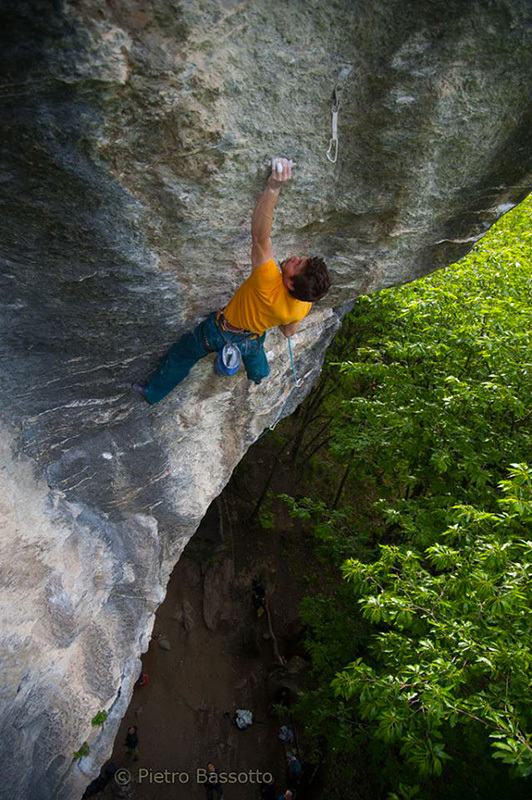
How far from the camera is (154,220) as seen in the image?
12.1ft

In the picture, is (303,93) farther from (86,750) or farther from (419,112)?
(86,750)

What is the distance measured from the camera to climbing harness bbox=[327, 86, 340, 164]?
11.8 ft

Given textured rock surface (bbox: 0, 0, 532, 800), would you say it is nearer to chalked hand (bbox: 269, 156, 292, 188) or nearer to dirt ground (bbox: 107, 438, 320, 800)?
chalked hand (bbox: 269, 156, 292, 188)

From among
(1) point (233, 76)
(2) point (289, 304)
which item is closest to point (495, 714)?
(2) point (289, 304)

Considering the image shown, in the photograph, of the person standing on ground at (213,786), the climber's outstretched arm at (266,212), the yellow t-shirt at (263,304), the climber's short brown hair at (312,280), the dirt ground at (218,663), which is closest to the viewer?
the climber's outstretched arm at (266,212)

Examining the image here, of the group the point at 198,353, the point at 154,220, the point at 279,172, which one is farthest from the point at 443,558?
the point at 154,220

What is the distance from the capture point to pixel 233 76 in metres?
3.17

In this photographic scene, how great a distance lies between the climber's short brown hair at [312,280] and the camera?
12.4 feet

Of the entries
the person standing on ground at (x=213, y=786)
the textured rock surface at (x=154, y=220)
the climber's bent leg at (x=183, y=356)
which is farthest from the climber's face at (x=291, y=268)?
the person standing on ground at (x=213, y=786)

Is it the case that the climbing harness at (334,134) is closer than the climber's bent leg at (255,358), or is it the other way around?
the climbing harness at (334,134)

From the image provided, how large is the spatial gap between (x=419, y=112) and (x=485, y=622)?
456 centimetres

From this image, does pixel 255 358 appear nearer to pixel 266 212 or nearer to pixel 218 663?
pixel 266 212

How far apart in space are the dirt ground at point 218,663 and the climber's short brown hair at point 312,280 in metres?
9.80

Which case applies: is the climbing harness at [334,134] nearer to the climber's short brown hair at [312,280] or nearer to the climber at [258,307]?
the climber at [258,307]
